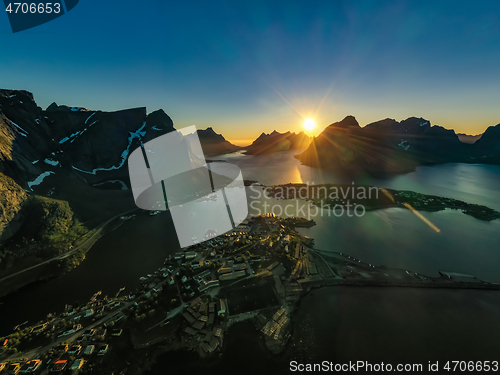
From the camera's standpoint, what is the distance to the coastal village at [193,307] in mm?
9773

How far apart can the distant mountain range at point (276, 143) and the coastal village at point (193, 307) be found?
12015 cm

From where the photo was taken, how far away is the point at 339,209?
3159cm

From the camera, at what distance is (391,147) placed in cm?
7681

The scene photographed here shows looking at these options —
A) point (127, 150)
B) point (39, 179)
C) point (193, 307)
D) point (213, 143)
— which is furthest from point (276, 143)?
point (193, 307)

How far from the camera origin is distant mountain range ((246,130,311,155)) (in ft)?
460

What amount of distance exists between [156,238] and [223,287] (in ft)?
42.2

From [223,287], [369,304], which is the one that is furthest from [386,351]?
[223,287]

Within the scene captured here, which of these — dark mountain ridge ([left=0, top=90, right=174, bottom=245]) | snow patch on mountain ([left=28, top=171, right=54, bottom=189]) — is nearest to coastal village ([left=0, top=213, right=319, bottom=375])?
Result: dark mountain ridge ([left=0, top=90, right=174, bottom=245])

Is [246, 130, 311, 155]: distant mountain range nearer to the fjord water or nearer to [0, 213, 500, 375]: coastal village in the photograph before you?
the fjord water

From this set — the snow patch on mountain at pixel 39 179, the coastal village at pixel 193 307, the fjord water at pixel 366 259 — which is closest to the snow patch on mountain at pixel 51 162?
the snow patch on mountain at pixel 39 179

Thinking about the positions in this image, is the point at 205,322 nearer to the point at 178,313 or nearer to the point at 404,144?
the point at 178,313

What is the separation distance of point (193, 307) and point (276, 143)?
471 feet

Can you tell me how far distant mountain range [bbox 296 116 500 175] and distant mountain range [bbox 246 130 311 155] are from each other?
58.6 metres

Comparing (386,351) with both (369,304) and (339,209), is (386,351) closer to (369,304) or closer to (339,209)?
(369,304)
